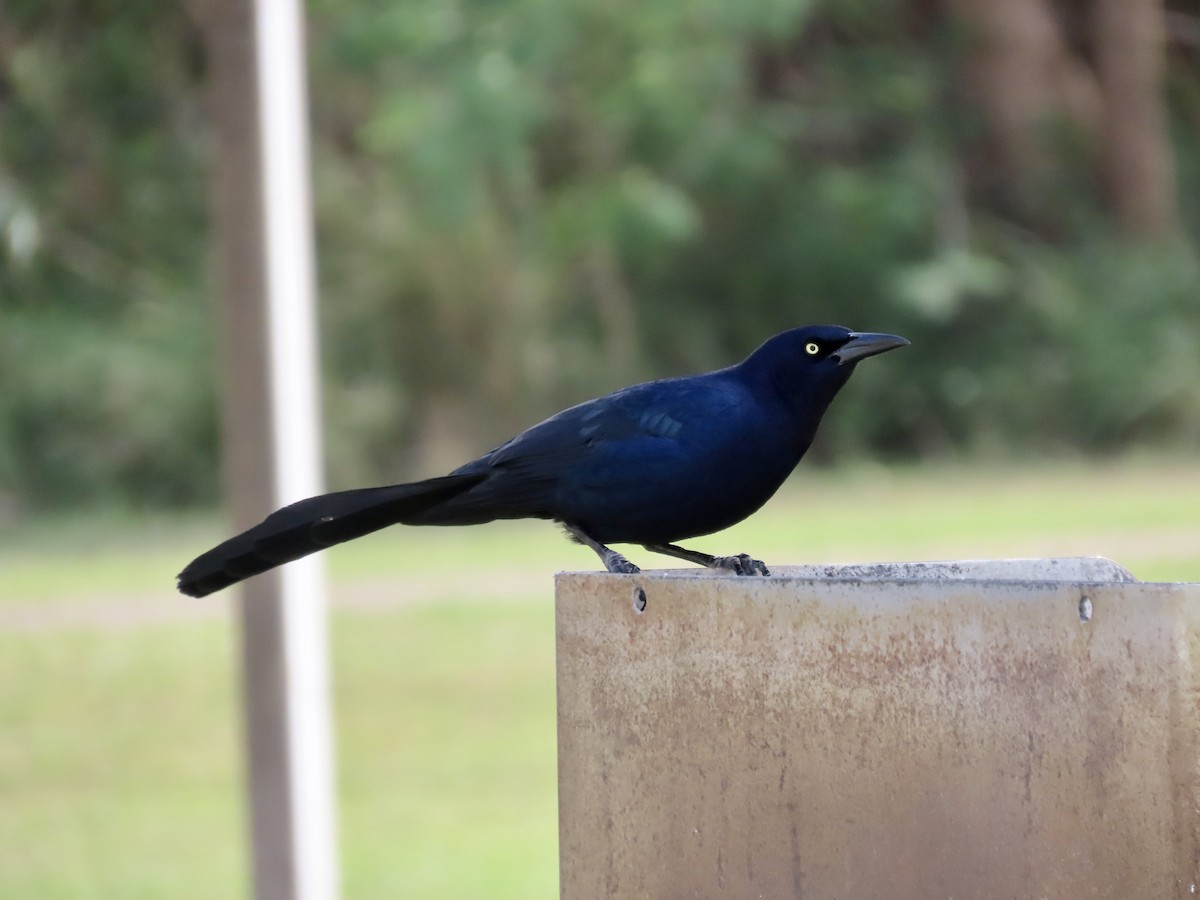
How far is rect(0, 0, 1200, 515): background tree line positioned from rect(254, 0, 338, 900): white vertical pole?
22.3ft

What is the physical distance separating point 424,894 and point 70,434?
8.27 metres

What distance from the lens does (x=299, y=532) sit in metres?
2.49

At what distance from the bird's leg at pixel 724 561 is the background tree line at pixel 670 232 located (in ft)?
27.1

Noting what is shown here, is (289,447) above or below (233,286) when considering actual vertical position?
below

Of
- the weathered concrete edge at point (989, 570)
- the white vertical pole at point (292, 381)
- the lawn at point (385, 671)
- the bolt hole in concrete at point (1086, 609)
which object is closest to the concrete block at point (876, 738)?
the bolt hole in concrete at point (1086, 609)

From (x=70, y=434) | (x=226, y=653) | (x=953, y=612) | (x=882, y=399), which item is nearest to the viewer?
(x=953, y=612)

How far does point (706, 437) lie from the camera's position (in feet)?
8.48

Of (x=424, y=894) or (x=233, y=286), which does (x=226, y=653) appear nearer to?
(x=424, y=894)

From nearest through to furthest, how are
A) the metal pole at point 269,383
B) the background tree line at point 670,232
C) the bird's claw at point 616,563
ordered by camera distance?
the bird's claw at point 616,563 → the metal pole at point 269,383 → the background tree line at point 670,232

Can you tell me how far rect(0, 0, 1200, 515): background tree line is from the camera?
41.5 feet

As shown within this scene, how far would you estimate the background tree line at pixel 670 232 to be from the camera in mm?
12664

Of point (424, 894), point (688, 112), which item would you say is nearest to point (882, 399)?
point (688, 112)

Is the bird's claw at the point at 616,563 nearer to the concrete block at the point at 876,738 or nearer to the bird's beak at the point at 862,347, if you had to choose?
the concrete block at the point at 876,738

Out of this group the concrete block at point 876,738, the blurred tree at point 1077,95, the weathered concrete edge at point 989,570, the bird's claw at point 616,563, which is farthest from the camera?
the blurred tree at point 1077,95
